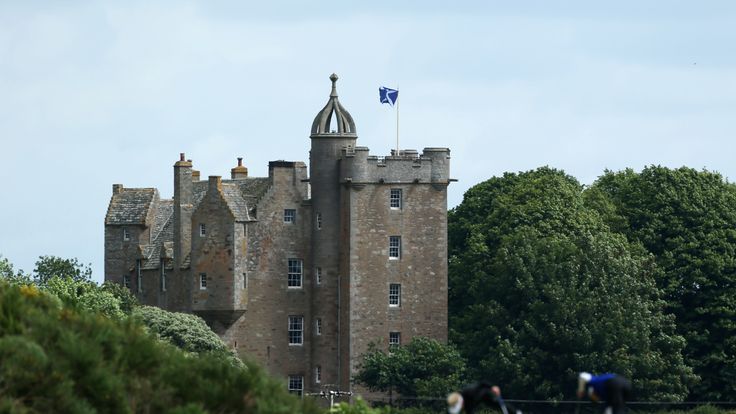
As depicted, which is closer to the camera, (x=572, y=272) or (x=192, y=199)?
(x=572, y=272)

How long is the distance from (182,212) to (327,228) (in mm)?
8687

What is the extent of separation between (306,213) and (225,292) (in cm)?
595

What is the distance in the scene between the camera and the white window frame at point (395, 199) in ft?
374

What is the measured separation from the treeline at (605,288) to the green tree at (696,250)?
0.24 ft

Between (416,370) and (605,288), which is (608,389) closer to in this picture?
(605,288)

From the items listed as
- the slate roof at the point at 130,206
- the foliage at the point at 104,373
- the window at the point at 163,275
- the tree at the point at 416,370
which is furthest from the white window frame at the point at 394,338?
the foliage at the point at 104,373

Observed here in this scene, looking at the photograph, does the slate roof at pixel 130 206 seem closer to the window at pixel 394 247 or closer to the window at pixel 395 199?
the window at pixel 395 199

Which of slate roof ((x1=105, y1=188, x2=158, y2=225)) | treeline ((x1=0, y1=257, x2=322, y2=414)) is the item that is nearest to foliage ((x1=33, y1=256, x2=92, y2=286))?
slate roof ((x1=105, y1=188, x2=158, y2=225))

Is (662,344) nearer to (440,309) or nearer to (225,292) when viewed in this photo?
(440,309)

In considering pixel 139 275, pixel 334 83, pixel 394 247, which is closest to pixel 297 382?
pixel 394 247

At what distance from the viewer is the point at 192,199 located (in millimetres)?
120438

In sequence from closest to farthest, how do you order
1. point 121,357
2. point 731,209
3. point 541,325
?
point 121,357, point 541,325, point 731,209

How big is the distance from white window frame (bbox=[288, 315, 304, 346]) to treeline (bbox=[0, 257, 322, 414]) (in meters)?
66.3

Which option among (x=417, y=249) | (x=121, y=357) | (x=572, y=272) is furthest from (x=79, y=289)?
(x=121, y=357)
